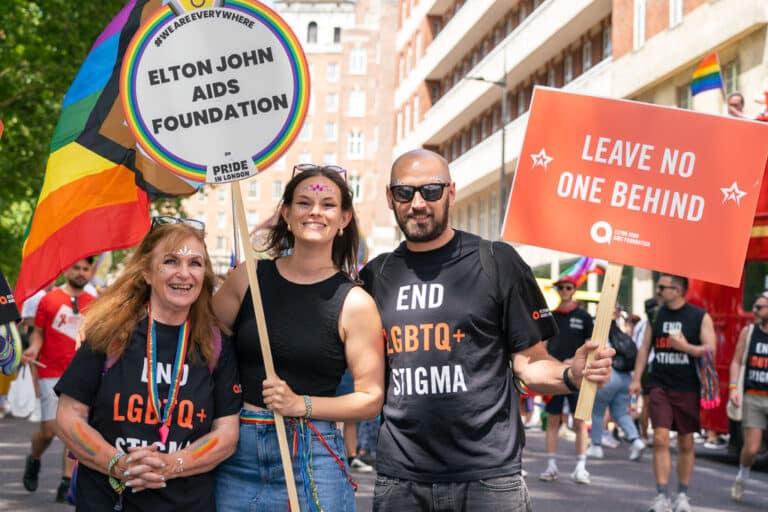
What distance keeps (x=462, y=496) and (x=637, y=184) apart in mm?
1351

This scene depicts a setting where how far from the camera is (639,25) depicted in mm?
27828

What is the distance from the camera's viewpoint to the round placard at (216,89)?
447 centimetres

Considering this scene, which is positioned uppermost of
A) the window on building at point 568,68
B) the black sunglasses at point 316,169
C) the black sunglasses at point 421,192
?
the window on building at point 568,68

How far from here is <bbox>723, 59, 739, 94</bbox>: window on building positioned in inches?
909

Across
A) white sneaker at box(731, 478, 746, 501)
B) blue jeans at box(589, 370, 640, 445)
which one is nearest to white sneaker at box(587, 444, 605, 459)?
blue jeans at box(589, 370, 640, 445)

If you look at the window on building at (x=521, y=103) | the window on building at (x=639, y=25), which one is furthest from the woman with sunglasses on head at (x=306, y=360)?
the window on building at (x=521, y=103)

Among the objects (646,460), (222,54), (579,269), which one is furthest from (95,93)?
(579,269)

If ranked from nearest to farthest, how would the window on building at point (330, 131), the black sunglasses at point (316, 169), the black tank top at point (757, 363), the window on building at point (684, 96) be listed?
1. the black sunglasses at point (316, 169)
2. the black tank top at point (757, 363)
3. the window on building at point (684, 96)
4. the window on building at point (330, 131)

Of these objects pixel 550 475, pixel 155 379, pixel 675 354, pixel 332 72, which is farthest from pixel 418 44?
pixel 332 72

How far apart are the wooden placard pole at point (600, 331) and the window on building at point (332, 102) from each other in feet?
432

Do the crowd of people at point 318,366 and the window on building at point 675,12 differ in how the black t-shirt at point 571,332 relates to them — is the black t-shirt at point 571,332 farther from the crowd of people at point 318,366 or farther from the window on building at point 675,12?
the window on building at point 675,12

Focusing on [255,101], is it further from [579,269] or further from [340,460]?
[579,269]

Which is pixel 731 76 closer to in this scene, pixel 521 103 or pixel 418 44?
pixel 521 103

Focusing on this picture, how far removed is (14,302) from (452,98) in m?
42.5
